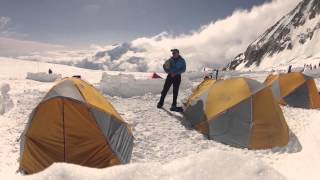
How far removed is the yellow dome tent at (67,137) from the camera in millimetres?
9273

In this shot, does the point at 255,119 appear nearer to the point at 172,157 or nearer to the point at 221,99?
the point at 221,99

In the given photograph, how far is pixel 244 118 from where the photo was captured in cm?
1204

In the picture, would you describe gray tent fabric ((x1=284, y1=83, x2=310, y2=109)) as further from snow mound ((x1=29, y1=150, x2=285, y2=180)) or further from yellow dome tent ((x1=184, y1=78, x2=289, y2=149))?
snow mound ((x1=29, y1=150, x2=285, y2=180))

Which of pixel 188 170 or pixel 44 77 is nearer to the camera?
pixel 188 170

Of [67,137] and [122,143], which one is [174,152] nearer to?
[122,143]

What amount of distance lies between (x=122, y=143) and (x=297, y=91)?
9826 mm

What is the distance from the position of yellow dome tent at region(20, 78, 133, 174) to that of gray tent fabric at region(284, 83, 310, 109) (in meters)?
9.77

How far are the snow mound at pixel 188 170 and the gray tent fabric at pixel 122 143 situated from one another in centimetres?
322

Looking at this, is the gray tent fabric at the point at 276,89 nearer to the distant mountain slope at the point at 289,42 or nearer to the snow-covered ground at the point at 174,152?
the snow-covered ground at the point at 174,152

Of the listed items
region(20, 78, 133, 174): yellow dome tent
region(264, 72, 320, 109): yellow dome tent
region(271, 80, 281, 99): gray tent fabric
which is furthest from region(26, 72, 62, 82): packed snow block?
region(20, 78, 133, 174): yellow dome tent

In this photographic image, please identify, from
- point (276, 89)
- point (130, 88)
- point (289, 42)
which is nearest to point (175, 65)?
point (130, 88)

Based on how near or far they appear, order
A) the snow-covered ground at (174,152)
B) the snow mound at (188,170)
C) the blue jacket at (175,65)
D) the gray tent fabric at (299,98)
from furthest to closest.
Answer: the gray tent fabric at (299,98) → the blue jacket at (175,65) → the snow-covered ground at (174,152) → the snow mound at (188,170)

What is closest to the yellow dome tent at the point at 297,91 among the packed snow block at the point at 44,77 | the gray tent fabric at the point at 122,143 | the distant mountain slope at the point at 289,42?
the gray tent fabric at the point at 122,143

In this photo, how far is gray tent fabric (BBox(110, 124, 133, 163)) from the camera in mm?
9709
